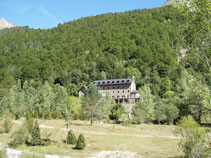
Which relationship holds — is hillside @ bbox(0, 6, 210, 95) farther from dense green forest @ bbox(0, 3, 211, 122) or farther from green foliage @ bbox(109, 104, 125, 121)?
green foliage @ bbox(109, 104, 125, 121)

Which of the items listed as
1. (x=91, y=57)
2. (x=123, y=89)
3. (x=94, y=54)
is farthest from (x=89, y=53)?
(x=123, y=89)

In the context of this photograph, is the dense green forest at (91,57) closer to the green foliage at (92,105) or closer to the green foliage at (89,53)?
the green foliage at (89,53)

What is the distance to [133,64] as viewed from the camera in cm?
10681

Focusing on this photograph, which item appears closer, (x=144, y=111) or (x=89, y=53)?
(x=144, y=111)

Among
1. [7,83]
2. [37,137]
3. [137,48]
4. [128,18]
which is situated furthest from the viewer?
[128,18]

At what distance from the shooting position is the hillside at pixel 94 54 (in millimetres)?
96750

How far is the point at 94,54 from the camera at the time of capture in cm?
12250

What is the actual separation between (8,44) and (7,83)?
202ft

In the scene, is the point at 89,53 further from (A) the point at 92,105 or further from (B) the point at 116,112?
(A) the point at 92,105

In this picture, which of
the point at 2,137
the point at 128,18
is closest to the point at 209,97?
the point at 2,137

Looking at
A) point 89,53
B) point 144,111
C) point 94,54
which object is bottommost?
Answer: point 144,111

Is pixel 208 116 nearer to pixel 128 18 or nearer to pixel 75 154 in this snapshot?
pixel 75 154

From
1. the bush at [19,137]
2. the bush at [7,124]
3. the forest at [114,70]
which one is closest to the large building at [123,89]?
the forest at [114,70]

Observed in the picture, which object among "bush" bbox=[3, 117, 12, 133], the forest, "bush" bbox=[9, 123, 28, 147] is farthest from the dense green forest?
"bush" bbox=[9, 123, 28, 147]
